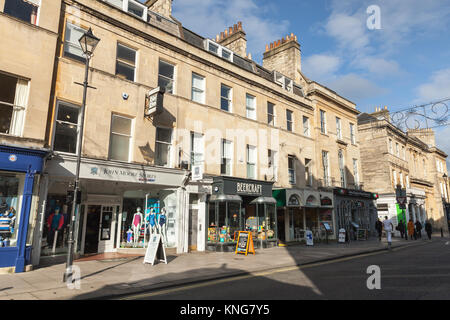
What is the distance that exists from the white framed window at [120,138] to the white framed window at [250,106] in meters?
8.85

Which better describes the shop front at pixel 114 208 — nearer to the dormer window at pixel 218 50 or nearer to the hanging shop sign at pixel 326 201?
the dormer window at pixel 218 50

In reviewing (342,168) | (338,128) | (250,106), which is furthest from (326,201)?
(250,106)

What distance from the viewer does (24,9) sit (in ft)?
37.4

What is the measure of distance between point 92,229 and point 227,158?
27.7 feet

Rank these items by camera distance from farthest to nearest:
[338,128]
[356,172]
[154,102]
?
[356,172]
[338,128]
[154,102]

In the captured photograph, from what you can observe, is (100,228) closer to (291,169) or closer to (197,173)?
(197,173)

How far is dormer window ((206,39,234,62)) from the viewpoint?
63.4ft

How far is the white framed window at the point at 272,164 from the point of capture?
67.1ft

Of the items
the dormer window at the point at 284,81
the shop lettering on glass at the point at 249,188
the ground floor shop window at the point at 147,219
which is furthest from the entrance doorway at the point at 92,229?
the dormer window at the point at 284,81

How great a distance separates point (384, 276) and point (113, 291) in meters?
7.80

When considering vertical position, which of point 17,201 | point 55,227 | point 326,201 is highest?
point 326,201

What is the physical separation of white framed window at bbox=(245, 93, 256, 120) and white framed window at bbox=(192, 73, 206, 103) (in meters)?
3.75
